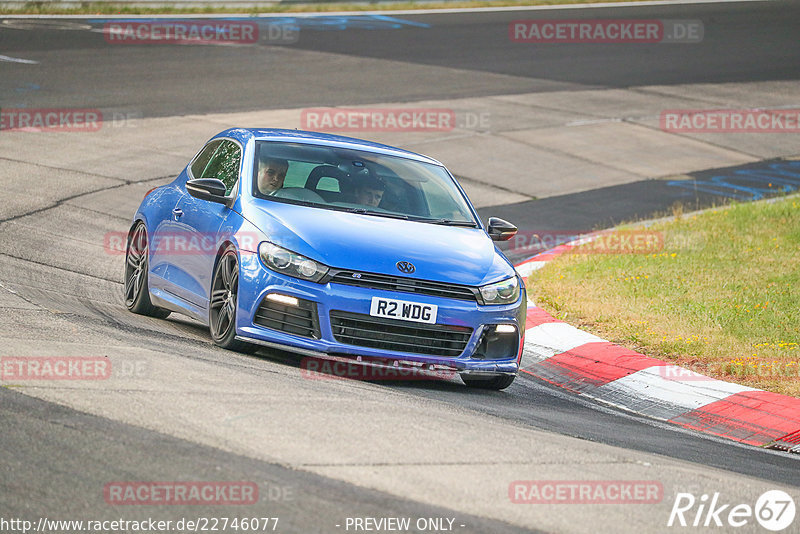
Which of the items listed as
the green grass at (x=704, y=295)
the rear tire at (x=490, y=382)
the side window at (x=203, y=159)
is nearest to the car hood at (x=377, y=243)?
the rear tire at (x=490, y=382)

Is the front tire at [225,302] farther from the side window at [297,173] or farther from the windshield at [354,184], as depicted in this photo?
the side window at [297,173]

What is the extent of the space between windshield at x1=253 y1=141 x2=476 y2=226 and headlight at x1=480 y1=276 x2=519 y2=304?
2.81 feet

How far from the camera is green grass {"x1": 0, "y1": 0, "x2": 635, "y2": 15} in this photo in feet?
92.2

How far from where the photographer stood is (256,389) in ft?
20.1

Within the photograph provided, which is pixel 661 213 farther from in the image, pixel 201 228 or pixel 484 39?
pixel 484 39

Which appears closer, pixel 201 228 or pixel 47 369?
pixel 47 369

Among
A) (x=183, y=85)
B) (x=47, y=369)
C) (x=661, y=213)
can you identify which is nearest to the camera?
(x=47, y=369)

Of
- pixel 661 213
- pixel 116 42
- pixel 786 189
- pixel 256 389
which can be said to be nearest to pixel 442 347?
pixel 256 389

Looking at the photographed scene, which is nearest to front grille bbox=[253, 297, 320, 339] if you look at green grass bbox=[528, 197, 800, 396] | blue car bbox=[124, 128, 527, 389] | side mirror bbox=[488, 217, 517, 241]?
blue car bbox=[124, 128, 527, 389]

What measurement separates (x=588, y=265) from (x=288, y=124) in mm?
7872

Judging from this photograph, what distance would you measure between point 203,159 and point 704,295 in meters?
4.96

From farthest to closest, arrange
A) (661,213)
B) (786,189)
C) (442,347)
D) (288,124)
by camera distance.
→ (288,124) < (786,189) < (661,213) < (442,347)

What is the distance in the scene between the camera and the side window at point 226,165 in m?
8.48

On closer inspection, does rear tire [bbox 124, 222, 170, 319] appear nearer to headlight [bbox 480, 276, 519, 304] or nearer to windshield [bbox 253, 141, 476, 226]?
windshield [bbox 253, 141, 476, 226]
